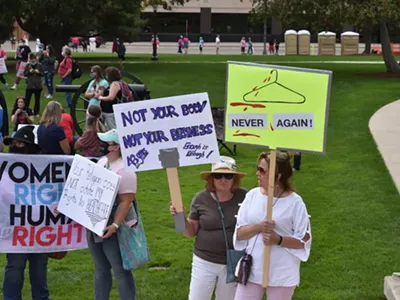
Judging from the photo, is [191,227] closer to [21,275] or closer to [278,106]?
[278,106]

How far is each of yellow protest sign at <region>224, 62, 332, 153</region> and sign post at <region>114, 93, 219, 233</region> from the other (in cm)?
27

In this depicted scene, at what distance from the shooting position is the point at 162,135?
237 inches

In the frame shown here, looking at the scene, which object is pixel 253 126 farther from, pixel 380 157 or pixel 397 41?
pixel 397 41

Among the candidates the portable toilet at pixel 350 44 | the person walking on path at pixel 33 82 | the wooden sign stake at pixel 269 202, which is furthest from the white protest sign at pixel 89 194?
the portable toilet at pixel 350 44

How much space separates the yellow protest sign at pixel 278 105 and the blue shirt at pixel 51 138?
449cm

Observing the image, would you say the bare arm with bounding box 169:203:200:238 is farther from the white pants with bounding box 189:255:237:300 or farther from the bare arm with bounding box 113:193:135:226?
the bare arm with bounding box 113:193:135:226

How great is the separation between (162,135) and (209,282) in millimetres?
1125

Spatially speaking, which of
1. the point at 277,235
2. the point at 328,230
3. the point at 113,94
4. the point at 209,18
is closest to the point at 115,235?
the point at 277,235

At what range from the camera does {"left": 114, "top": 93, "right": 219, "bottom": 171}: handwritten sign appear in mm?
6004

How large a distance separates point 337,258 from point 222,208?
132 inches

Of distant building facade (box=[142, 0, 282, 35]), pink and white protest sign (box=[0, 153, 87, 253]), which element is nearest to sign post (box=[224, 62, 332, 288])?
pink and white protest sign (box=[0, 153, 87, 253])

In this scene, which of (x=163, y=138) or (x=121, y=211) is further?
A: (x=121, y=211)

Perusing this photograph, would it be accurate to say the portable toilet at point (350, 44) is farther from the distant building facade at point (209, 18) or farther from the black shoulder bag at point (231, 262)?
the black shoulder bag at point (231, 262)

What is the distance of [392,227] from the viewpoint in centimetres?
1053
